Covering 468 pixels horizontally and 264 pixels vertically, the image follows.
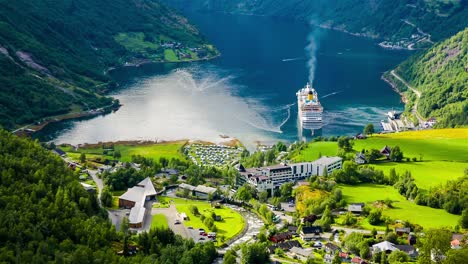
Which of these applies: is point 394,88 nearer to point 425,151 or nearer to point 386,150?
point 425,151

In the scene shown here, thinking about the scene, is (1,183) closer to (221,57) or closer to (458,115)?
(458,115)

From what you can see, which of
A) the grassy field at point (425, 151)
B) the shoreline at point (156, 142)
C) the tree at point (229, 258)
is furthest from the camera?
the shoreline at point (156, 142)

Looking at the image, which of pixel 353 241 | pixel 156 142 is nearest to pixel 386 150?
pixel 353 241

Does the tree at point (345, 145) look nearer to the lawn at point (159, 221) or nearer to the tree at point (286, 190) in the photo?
the tree at point (286, 190)

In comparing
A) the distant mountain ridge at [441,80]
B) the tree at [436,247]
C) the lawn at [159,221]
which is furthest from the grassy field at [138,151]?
the tree at [436,247]

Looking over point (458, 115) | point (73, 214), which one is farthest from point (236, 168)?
point (458, 115)

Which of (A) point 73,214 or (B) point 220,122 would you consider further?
(B) point 220,122
